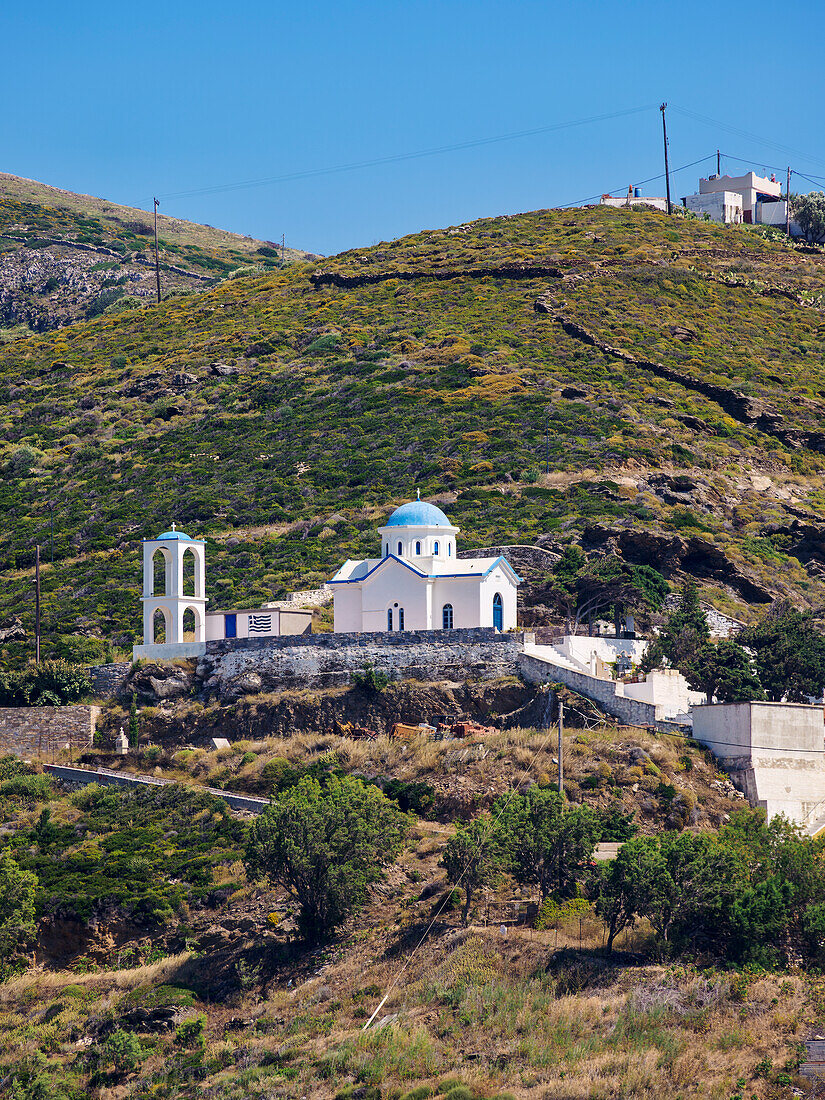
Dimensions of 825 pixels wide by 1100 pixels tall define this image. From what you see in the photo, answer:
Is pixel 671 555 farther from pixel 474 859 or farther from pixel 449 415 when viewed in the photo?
pixel 474 859

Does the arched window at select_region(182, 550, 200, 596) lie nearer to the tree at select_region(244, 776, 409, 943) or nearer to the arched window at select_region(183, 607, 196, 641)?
the arched window at select_region(183, 607, 196, 641)

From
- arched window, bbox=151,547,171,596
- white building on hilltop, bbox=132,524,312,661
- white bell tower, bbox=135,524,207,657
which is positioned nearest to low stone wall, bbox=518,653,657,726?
white building on hilltop, bbox=132,524,312,661

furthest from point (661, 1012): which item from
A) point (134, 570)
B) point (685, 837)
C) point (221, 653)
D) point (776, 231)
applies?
point (776, 231)

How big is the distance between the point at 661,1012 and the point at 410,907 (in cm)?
1033

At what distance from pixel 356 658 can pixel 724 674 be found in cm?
1509

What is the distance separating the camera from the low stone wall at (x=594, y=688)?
48.7 metres

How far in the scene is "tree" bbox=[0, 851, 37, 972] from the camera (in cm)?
4138

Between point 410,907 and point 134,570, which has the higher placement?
point 134,570

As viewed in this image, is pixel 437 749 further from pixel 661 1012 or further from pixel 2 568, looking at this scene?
pixel 2 568

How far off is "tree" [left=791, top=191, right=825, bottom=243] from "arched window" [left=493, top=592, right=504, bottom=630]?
312ft

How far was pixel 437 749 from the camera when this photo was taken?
1907 inches

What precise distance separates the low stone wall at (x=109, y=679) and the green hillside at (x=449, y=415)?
9310 millimetres

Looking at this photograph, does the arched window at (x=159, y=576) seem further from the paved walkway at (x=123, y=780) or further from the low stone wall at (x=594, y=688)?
the low stone wall at (x=594, y=688)

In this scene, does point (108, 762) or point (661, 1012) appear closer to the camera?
point (661, 1012)
